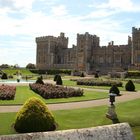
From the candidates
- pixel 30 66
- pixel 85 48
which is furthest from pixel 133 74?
pixel 30 66

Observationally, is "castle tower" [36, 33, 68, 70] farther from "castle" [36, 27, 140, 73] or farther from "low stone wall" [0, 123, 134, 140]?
"low stone wall" [0, 123, 134, 140]

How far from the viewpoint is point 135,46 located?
3209 inches

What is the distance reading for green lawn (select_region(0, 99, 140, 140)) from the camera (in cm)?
1410

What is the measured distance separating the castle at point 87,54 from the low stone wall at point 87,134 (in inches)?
2769

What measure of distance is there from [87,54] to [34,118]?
8255 cm

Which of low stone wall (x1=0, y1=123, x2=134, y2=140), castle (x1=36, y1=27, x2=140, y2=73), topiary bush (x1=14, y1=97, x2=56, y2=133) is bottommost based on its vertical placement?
topiary bush (x1=14, y1=97, x2=56, y2=133)

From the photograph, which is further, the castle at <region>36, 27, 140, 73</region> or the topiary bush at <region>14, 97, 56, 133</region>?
the castle at <region>36, 27, 140, 73</region>

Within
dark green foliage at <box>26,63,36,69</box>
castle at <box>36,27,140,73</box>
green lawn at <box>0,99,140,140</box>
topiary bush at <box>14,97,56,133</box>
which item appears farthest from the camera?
dark green foliage at <box>26,63,36,69</box>

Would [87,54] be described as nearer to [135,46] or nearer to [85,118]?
[135,46]

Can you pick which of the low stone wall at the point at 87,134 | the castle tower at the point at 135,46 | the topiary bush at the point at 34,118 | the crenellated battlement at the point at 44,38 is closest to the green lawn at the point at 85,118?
the topiary bush at the point at 34,118

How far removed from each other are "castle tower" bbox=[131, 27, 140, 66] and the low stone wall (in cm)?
7341

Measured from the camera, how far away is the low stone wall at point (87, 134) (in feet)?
17.9

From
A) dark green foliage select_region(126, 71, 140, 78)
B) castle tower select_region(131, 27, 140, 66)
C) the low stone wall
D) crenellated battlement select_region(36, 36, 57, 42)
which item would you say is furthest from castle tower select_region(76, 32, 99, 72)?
the low stone wall

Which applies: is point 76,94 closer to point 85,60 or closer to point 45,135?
point 45,135
